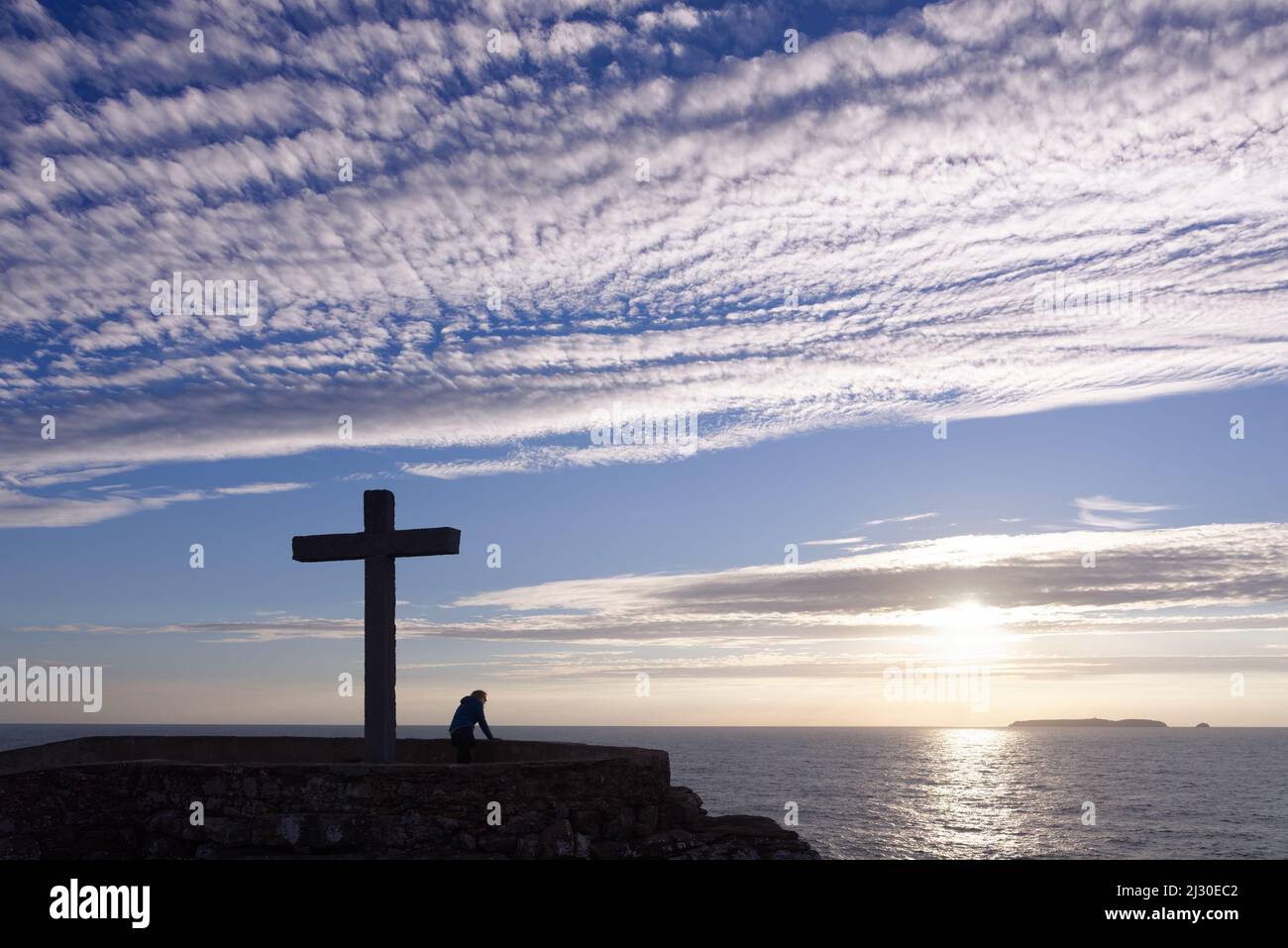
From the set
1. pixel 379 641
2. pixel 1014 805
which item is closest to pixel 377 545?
pixel 379 641

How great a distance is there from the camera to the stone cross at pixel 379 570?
51.1 ft

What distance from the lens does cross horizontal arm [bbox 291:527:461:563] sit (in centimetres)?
1560

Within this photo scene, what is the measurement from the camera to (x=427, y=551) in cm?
1566

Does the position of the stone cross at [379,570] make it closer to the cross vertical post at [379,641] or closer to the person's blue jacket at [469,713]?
the cross vertical post at [379,641]

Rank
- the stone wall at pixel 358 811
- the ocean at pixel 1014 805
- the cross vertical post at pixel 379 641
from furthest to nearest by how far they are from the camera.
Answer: the ocean at pixel 1014 805 → the cross vertical post at pixel 379 641 → the stone wall at pixel 358 811

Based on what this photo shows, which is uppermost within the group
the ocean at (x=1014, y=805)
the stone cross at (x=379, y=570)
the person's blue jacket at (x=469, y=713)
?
the stone cross at (x=379, y=570)

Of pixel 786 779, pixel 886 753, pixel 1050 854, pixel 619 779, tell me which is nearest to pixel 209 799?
pixel 619 779

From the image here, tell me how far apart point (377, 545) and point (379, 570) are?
367 millimetres

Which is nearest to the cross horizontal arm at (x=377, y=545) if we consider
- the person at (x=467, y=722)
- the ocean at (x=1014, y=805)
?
the person at (x=467, y=722)

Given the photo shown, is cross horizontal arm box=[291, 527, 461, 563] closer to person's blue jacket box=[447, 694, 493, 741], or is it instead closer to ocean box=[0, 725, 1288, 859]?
person's blue jacket box=[447, 694, 493, 741]

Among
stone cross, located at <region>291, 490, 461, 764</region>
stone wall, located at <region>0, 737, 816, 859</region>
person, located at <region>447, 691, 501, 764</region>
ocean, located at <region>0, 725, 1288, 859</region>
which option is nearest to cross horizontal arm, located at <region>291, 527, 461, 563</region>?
stone cross, located at <region>291, 490, 461, 764</region>

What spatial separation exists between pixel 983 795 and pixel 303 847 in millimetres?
62743

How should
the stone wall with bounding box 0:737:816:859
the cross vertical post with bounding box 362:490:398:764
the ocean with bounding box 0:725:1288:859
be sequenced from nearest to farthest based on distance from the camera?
the stone wall with bounding box 0:737:816:859, the cross vertical post with bounding box 362:490:398:764, the ocean with bounding box 0:725:1288:859

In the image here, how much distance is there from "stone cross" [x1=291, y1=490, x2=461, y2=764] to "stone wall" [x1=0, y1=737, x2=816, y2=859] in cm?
164
